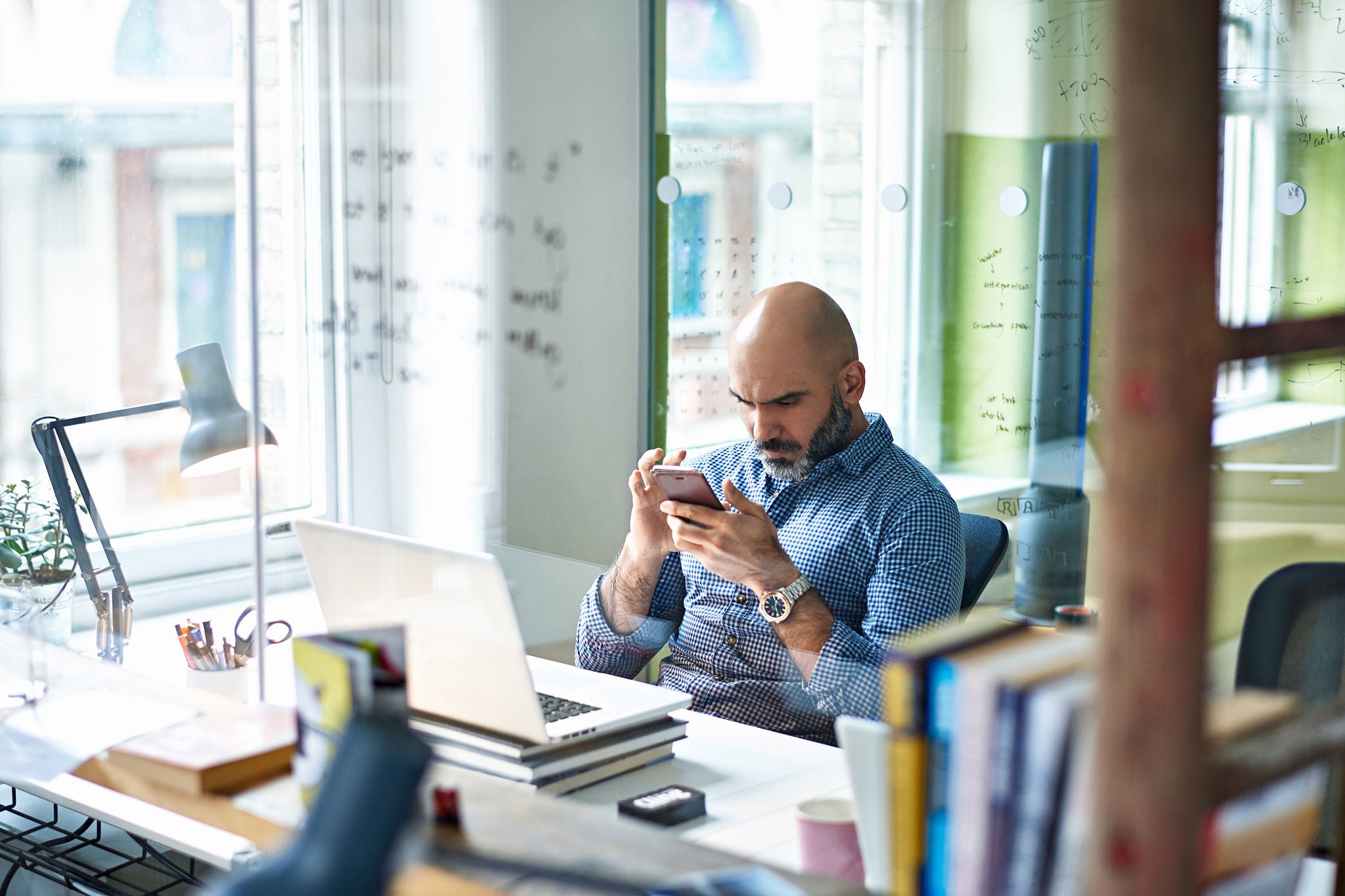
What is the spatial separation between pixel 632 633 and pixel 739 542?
295 mm

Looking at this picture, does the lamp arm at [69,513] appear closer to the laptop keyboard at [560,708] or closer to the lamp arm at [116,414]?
the lamp arm at [116,414]

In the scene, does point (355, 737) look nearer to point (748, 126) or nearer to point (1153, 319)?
point (1153, 319)

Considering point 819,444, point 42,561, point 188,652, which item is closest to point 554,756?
point 188,652

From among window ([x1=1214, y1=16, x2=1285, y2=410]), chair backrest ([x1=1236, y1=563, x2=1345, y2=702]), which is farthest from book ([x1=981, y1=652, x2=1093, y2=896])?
window ([x1=1214, y1=16, x2=1285, y2=410])

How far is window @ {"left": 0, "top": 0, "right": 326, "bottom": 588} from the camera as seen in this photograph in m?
2.07

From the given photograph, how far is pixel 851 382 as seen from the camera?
6.88 feet

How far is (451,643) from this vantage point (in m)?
1.34

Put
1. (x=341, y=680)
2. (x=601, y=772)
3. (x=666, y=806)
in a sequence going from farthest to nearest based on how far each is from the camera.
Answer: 1. (x=601, y=772)
2. (x=666, y=806)
3. (x=341, y=680)

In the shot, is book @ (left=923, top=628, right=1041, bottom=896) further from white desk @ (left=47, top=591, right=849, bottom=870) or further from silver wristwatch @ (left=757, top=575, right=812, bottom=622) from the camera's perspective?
silver wristwatch @ (left=757, top=575, right=812, bottom=622)

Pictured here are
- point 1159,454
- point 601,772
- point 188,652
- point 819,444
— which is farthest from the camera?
point 819,444

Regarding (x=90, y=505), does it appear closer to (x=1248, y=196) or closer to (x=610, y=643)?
(x=610, y=643)

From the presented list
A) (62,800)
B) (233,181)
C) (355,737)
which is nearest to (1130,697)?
(355,737)

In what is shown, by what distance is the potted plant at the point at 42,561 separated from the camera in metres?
1.87

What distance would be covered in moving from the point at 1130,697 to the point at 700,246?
2.24 m
